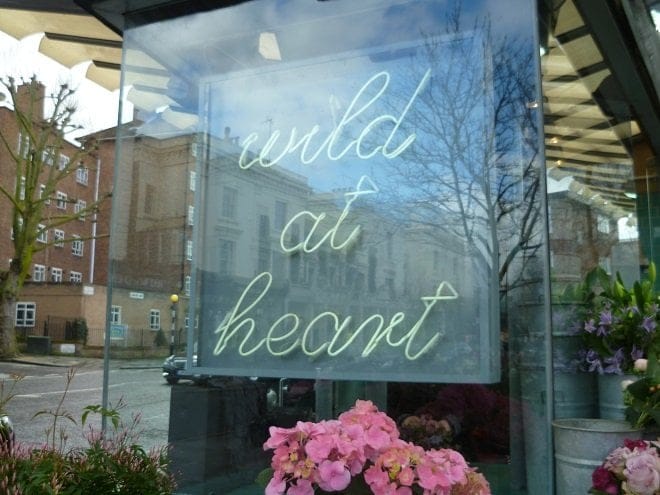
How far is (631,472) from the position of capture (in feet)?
7.25

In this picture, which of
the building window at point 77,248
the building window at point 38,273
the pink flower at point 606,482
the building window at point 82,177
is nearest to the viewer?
the pink flower at point 606,482

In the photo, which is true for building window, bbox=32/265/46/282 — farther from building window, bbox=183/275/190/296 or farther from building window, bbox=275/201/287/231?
building window, bbox=275/201/287/231

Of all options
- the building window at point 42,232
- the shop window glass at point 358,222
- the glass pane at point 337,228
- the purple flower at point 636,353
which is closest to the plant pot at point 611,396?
the purple flower at point 636,353

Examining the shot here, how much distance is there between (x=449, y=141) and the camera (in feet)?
11.7

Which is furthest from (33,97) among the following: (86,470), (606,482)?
(606,482)

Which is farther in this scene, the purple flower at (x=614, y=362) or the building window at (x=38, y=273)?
the building window at (x=38, y=273)

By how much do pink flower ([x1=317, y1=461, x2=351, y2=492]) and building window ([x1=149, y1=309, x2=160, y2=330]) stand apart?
9.16ft

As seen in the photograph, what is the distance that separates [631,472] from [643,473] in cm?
5

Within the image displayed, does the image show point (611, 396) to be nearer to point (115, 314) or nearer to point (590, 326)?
point (590, 326)

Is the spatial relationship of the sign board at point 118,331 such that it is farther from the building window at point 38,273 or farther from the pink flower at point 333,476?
the building window at point 38,273

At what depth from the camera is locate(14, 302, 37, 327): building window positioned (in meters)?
31.1

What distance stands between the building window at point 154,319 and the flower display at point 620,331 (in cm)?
271

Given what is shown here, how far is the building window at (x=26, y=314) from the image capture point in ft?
102

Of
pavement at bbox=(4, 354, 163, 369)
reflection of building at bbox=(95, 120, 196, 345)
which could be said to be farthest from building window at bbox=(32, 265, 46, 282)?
reflection of building at bbox=(95, 120, 196, 345)
